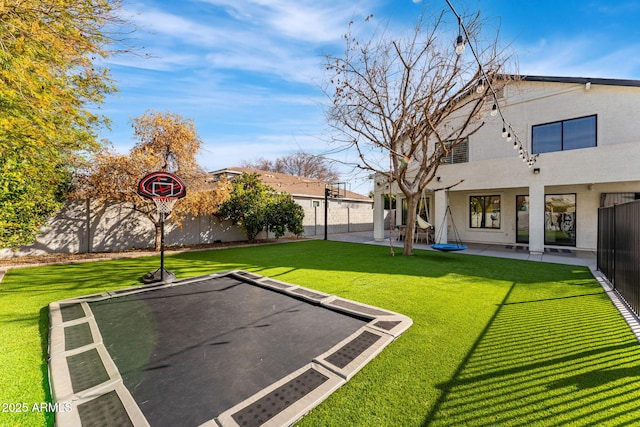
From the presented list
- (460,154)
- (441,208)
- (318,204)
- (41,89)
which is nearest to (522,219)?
(441,208)

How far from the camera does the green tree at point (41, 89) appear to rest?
391cm

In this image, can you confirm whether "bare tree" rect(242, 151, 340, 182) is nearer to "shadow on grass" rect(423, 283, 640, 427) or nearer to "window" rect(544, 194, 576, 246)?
"window" rect(544, 194, 576, 246)

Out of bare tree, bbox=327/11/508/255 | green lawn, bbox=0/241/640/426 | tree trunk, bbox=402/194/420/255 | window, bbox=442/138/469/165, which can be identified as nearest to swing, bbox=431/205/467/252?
tree trunk, bbox=402/194/420/255

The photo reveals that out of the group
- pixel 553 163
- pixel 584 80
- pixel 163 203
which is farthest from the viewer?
pixel 553 163

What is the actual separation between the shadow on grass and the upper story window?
8.36 meters

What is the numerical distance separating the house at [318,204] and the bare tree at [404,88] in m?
7.65

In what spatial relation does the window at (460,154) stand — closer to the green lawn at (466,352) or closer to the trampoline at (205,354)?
the green lawn at (466,352)

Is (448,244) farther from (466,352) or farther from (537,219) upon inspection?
(466,352)

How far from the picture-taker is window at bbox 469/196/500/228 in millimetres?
12133

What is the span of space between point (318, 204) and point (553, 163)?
13192mm

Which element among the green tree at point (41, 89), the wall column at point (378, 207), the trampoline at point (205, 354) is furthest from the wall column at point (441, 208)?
the green tree at point (41, 89)

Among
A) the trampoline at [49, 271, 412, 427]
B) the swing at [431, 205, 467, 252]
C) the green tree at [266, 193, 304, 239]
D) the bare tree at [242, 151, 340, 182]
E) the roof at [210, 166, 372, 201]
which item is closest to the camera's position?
the trampoline at [49, 271, 412, 427]

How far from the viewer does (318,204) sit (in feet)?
64.3

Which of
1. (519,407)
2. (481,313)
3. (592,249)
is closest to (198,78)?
(481,313)
